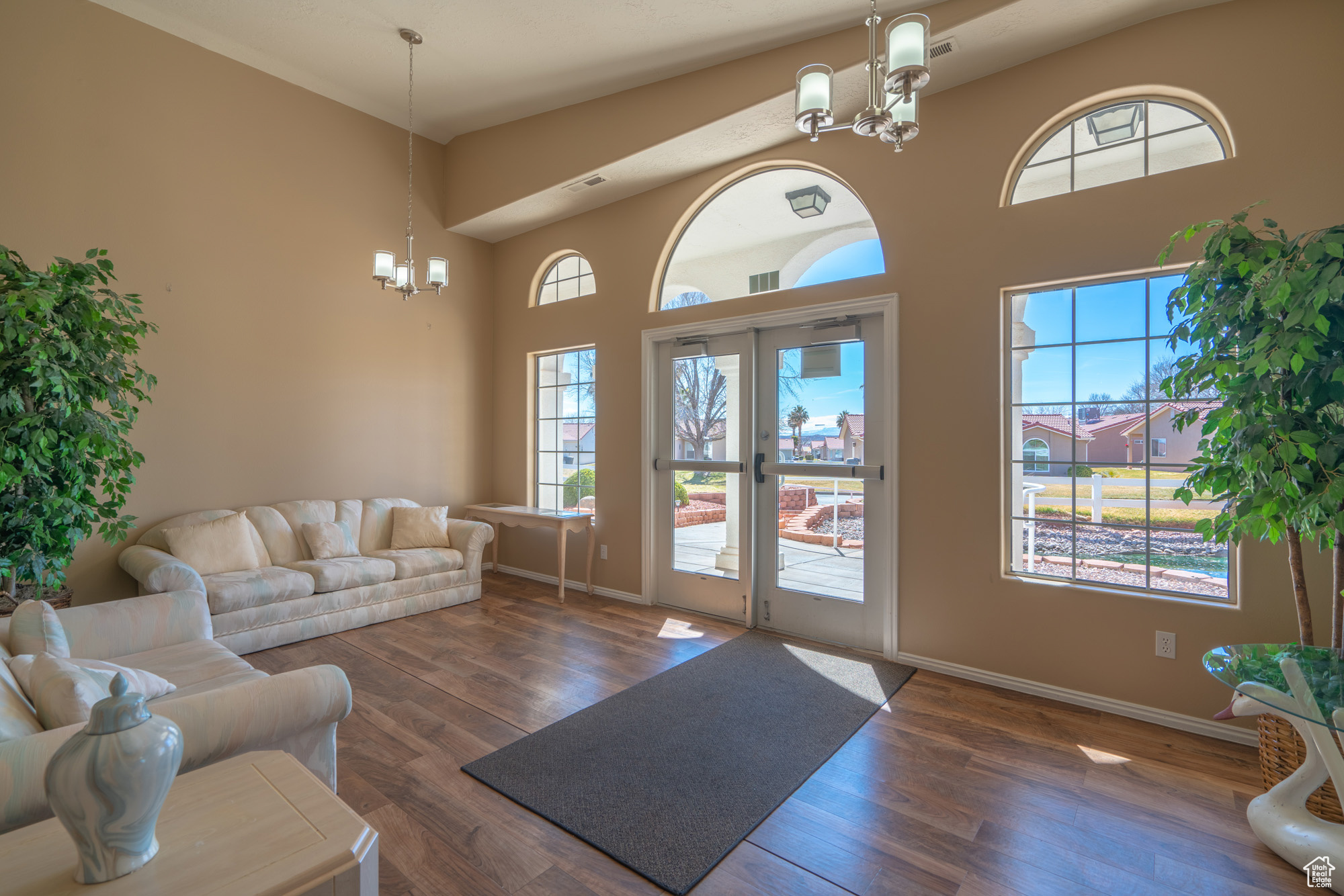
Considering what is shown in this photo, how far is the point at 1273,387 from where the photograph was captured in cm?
200

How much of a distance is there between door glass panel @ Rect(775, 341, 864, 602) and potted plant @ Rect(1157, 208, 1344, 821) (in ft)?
5.86

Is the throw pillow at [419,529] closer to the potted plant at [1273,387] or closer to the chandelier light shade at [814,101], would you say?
the chandelier light shade at [814,101]

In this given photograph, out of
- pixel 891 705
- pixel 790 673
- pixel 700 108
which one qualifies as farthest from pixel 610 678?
pixel 700 108

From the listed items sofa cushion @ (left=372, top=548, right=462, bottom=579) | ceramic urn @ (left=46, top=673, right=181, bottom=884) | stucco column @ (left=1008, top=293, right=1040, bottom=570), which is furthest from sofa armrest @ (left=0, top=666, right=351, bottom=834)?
stucco column @ (left=1008, top=293, right=1040, bottom=570)

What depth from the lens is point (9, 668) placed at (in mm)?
1854

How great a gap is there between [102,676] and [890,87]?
9.93 feet

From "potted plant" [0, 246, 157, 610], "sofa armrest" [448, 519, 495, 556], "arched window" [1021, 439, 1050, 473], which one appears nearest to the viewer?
"potted plant" [0, 246, 157, 610]

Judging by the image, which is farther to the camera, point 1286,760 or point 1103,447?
point 1103,447

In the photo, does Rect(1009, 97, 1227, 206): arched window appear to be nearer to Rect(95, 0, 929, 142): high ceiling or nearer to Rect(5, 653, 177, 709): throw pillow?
Rect(95, 0, 929, 142): high ceiling

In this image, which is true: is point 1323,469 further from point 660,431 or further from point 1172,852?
point 660,431

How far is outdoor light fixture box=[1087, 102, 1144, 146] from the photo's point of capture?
9.89 feet

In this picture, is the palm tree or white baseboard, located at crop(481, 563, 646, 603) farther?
white baseboard, located at crop(481, 563, 646, 603)

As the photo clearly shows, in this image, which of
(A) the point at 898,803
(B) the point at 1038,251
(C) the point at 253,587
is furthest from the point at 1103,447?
(C) the point at 253,587

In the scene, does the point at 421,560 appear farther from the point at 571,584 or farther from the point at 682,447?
the point at 682,447
